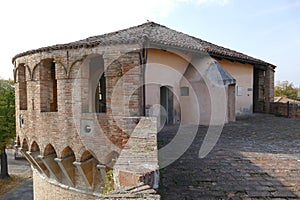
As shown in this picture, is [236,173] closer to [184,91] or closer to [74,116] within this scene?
[74,116]

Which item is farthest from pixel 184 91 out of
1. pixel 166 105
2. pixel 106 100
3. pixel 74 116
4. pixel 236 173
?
pixel 236 173

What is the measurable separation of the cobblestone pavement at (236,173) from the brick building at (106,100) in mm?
927

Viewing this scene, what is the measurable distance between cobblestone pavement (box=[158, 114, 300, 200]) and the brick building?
93 cm

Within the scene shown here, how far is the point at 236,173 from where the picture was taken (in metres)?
3.58

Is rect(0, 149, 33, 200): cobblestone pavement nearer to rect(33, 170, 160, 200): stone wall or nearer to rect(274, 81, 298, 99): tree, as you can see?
rect(33, 170, 160, 200): stone wall

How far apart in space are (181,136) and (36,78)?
5.70 meters

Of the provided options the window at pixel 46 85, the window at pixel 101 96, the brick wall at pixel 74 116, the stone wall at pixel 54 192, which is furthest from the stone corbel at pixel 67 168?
the window at pixel 101 96

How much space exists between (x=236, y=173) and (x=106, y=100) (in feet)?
14.4

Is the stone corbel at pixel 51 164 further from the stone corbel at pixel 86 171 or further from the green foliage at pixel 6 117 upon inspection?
the green foliage at pixel 6 117

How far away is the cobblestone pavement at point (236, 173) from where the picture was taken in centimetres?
292

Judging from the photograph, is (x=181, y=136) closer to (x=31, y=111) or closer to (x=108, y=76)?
(x=108, y=76)

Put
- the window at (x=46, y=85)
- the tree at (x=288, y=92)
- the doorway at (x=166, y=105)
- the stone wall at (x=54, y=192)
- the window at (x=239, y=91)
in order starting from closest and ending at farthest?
the stone wall at (x=54, y=192) < the window at (x=46, y=85) < the doorway at (x=166, y=105) < the window at (x=239, y=91) < the tree at (x=288, y=92)

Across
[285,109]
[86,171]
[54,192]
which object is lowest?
[54,192]

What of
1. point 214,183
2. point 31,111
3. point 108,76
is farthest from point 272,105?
Result: point 31,111
